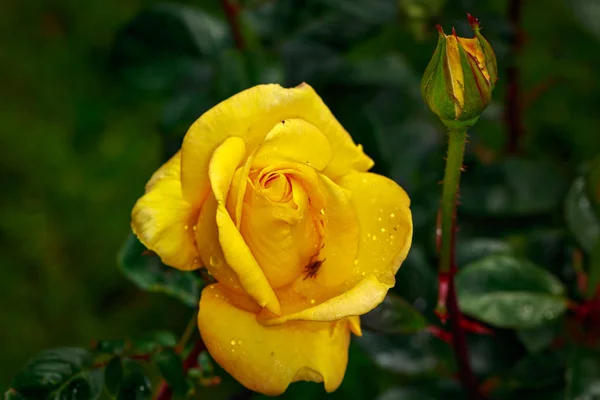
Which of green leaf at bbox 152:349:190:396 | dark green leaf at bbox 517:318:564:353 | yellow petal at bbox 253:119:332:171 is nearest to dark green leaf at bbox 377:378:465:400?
dark green leaf at bbox 517:318:564:353

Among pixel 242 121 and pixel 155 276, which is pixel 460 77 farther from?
pixel 155 276

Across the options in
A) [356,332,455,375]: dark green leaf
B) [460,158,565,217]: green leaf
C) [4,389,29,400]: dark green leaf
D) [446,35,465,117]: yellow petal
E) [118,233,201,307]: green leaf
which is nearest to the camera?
[446,35,465,117]: yellow petal

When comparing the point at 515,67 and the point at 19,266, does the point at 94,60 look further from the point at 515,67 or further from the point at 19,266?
the point at 515,67

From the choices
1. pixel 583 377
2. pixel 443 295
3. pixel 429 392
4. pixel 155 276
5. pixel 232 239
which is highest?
pixel 232 239

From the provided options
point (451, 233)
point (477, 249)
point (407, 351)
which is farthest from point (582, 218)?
point (451, 233)

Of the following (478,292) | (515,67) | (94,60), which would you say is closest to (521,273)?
(478,292)

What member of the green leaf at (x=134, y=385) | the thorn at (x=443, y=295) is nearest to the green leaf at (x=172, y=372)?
the green leaf at (x=134, y=385)

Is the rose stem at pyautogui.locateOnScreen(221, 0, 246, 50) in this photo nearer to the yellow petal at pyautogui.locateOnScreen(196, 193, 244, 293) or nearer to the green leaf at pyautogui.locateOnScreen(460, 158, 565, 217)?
the green leaf at pyautogui.locateOnScreen(460, 158, 565, 217)
